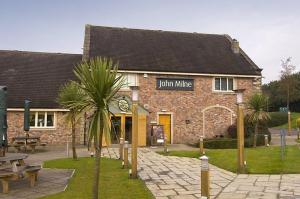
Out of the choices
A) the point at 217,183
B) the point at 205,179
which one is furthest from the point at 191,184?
the point at 205,179

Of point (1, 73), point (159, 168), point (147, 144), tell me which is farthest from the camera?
point (1, 73)

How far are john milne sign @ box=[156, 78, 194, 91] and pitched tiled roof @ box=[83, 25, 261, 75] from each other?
0.73 meters

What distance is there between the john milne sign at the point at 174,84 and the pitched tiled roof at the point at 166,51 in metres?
0.73

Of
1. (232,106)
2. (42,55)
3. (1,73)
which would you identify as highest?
(42,55)

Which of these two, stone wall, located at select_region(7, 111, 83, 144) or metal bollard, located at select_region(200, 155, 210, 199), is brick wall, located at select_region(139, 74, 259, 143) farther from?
metal bollard, located at select_region(200, 155, 210, 199)

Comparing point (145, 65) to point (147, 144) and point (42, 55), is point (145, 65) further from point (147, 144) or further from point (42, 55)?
point (42, 55)

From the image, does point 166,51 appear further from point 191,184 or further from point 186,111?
point 191,184

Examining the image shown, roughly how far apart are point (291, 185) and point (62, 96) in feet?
33.3

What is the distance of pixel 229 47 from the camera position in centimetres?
3078

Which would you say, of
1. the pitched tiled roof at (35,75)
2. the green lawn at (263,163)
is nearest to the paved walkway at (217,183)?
the green lawn at (263,163)

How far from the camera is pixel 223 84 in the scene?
2739 centimetres

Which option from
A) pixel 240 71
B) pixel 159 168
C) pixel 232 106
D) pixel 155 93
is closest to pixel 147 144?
pixel 155 93

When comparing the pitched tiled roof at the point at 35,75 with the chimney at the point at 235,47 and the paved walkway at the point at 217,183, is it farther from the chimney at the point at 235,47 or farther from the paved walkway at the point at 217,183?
the paved walkway at the point at 217,183

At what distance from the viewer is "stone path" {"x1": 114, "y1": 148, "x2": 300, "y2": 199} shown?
864 centimetres
